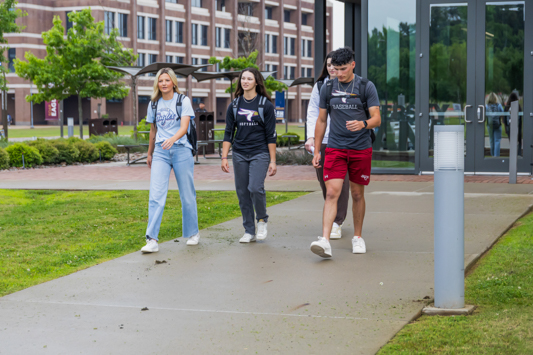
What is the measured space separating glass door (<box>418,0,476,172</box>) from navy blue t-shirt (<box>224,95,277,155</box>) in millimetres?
8046

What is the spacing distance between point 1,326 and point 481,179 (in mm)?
10773

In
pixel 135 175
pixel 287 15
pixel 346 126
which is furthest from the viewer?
pixel 287 15

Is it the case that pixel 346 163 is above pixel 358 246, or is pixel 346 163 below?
above

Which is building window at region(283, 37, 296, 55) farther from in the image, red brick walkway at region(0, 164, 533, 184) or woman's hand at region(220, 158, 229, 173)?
woman's hand at region(220, 158, 229, 173)

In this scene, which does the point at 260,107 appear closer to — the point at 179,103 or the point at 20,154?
the point at 179,103

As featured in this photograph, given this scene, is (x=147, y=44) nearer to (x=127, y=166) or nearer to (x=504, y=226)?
(x=127, y=166)

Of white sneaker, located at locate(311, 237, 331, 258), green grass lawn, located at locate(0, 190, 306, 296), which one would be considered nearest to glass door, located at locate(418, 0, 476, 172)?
green grass lawn, located at locate(0, 190, 306, 296)

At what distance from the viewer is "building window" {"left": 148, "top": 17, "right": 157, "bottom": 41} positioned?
6981 cm

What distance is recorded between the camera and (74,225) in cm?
828

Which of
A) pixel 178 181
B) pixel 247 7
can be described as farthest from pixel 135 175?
pixel 247 7

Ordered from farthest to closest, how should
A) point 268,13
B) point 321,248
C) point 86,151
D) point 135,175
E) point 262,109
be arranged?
point 268,13, point 86,151, point 135,175, point 262,109, point 321,248

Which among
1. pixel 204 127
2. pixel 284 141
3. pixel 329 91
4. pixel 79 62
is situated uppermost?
pixel 79 62

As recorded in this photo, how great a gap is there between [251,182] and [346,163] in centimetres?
110

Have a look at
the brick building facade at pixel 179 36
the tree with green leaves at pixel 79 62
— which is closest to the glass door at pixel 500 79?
the tree with green leaves at pixel 79 62
